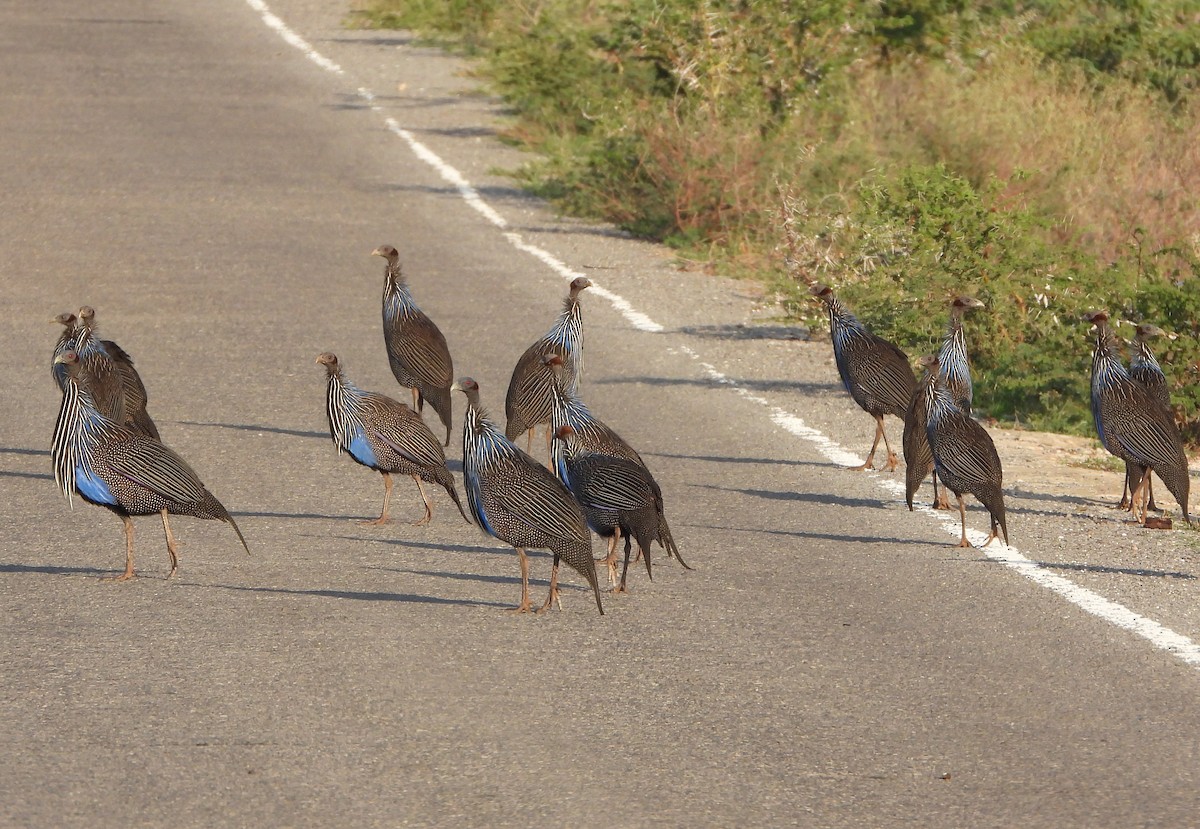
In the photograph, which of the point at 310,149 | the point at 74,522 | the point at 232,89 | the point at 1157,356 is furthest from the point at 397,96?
the point at 74,522

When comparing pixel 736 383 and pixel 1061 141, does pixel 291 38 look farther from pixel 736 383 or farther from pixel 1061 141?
pixel 736 383

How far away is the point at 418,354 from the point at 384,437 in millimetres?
1645

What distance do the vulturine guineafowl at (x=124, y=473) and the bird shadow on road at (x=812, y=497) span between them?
2814 mm

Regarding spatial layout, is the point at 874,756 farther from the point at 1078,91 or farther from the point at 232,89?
the point at 232,89

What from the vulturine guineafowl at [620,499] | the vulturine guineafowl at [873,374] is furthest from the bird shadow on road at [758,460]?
the vulturine guineafowl at [620,499]

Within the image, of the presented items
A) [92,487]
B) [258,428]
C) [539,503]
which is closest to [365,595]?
[539,503]

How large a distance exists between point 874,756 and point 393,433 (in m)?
3.56

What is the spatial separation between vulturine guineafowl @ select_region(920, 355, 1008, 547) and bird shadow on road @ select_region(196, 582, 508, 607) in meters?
2.25

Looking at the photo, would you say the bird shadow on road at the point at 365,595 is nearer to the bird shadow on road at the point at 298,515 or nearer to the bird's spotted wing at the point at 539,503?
the bird's spotted wing at the point at 539,503

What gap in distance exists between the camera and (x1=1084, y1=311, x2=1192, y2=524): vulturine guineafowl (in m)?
9.02

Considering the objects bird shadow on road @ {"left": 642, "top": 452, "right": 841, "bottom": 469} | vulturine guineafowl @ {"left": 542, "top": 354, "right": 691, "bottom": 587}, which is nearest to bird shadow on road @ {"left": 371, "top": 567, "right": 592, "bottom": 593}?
vulturine guineafowl @ {"left": 542, "top": 354, "right": 691, "bottom": 587}

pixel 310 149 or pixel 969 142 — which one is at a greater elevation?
pixel 969 142

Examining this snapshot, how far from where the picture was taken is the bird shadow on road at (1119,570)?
8242 mm

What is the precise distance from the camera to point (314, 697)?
6.39 metres
